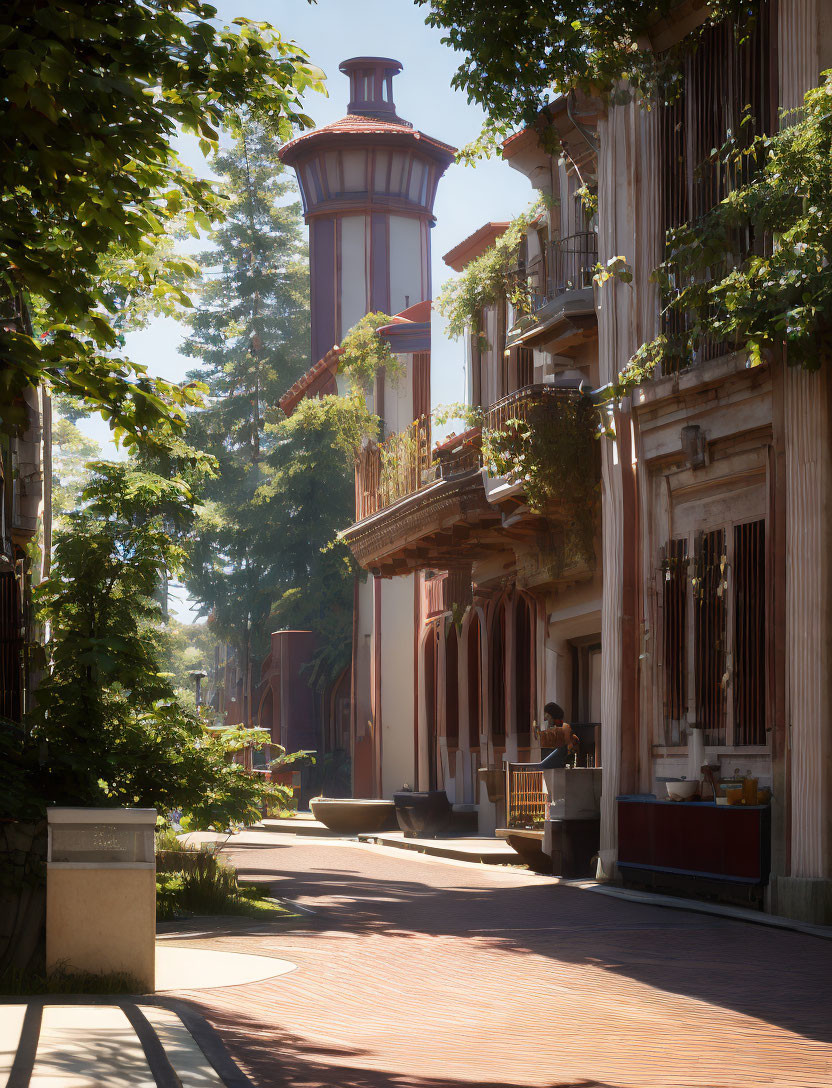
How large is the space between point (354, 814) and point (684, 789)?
13.6 metres

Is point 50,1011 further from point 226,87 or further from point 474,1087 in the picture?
point 226,87

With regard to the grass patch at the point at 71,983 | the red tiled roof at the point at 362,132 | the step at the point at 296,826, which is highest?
the red tiled roof at the point at 362,132

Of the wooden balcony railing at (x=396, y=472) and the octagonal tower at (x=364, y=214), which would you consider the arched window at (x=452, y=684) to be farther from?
the octagonal tower at (x=364, y=214)

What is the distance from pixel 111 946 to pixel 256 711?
41.7m

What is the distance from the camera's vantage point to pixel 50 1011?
25.4 ft

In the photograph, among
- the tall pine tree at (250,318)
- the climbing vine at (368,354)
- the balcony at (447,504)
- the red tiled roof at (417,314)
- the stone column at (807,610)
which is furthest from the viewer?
the tall pine tree at (250,318)

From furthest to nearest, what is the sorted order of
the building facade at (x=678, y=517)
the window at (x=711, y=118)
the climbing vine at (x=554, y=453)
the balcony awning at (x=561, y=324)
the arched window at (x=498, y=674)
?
the arched window at (x=498, y=674) < the balcony awning at (x=561, y=324) < the climbing vine at (x=554, y=453) < the window at (x=711, y=118) < the building facade at (x=678, y=517)

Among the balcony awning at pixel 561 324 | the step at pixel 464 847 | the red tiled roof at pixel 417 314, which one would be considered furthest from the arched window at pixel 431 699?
the balcony awning at pixel 561 324

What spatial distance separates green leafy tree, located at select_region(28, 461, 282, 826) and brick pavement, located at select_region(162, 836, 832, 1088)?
1275 mm

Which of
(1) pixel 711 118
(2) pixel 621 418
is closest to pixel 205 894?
(2) pixel 621 418

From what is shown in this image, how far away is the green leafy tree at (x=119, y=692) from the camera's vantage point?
37.4ft

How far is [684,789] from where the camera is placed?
16000mm

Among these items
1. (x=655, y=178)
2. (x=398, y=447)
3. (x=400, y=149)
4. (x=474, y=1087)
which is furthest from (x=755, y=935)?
(x=400, y=149)

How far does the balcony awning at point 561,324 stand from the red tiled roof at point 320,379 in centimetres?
1580
